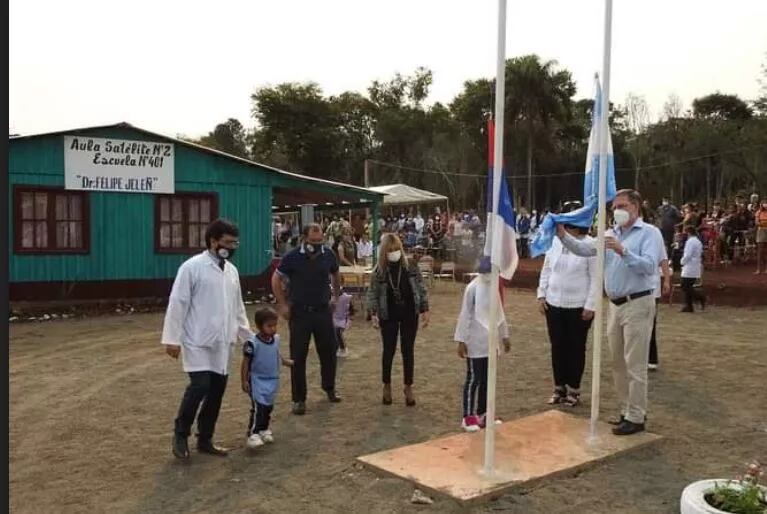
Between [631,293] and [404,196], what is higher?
[404,196]

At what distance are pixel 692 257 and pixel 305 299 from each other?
941 cm

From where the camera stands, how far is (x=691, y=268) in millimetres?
14461

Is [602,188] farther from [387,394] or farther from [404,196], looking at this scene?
[404,196]

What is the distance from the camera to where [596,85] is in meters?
5.99

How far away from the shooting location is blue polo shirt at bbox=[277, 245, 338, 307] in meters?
7.32

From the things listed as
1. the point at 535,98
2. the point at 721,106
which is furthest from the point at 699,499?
the point at 721,106

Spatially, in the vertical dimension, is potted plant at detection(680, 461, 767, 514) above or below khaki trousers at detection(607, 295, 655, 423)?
below

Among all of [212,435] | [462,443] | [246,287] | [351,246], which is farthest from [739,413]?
[246,287]

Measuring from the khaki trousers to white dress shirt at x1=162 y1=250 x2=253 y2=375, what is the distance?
3040 millimetres

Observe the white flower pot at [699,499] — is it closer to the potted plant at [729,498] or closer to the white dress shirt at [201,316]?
the potted plant at [729,498]

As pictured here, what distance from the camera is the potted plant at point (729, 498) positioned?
419 centimetres

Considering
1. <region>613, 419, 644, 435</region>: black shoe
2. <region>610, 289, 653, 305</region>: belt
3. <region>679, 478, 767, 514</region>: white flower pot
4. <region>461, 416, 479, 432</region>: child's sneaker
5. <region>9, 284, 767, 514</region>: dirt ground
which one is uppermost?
<region>610, 289, 653, 305</region>: belt

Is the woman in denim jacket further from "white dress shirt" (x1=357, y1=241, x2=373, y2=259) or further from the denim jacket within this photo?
"white dress shirt" (x1=357, y1=241, x2=373, y2=259)

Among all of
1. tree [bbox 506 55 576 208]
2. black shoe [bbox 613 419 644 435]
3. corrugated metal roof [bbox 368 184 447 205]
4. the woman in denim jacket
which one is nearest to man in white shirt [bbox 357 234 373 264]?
corrugated metal roof [bbox 368 184 447 205]
